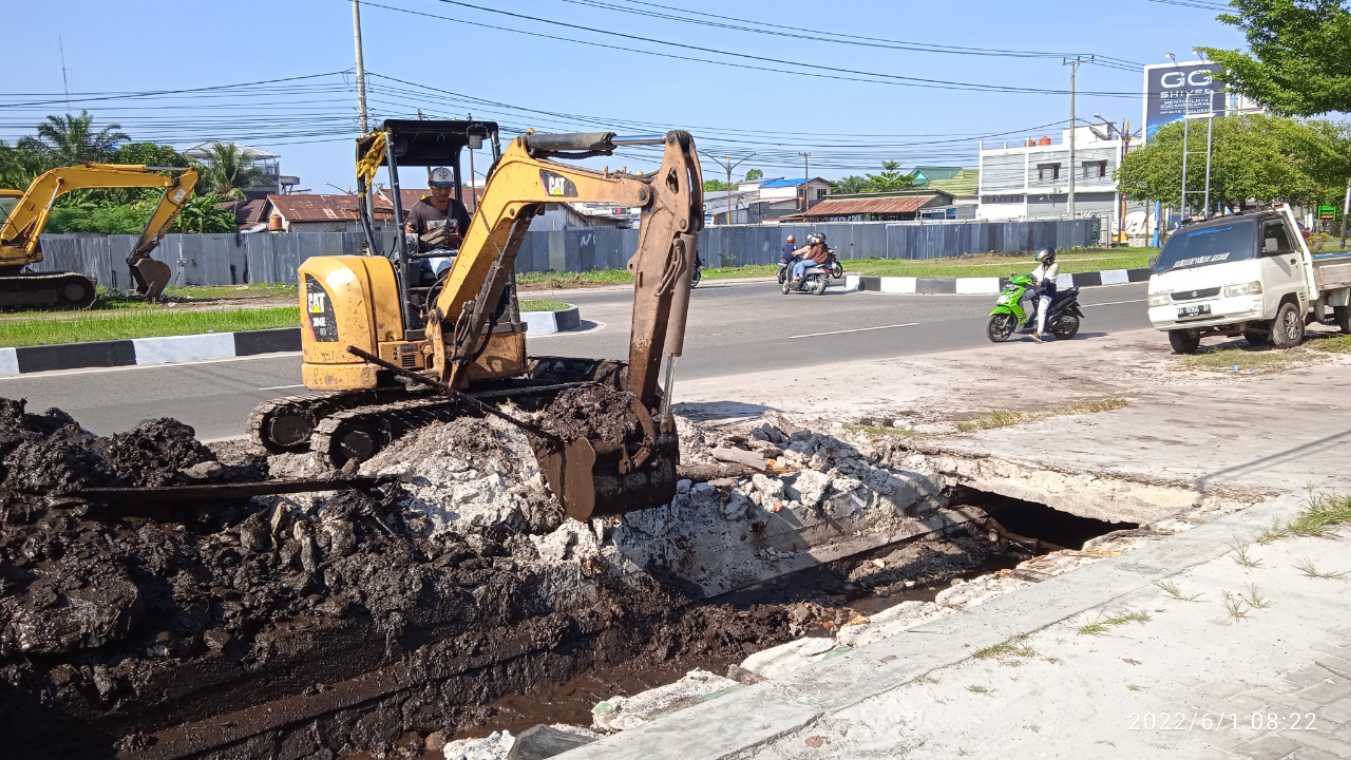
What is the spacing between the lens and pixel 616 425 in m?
5.50

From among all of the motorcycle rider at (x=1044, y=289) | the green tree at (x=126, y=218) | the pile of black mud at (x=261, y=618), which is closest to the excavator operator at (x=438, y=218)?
the pile of black mud at (x=261, y=618)

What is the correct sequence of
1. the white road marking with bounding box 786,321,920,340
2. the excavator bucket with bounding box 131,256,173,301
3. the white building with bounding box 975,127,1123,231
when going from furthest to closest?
the white building with bounding box 975,127,1123,231 → the excavator bucket with bounding box 131,256,173,301 → the white road marking with bounding box 786,321,920,340

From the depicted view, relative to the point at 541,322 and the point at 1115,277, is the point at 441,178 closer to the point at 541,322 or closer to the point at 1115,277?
the point at 541,322

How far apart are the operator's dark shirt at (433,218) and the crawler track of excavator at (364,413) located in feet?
3.68

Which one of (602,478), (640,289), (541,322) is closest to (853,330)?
(541,322)

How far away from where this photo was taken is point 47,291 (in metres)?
21.0

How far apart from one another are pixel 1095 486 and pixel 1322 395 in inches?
173

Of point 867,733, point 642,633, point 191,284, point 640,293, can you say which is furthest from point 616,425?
point 191,284

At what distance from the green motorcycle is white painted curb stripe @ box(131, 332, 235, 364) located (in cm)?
1044

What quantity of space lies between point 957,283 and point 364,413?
2018cm

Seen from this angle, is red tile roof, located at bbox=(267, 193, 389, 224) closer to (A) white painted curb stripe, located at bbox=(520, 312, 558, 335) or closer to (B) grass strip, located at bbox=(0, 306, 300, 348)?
(B) grass strip, located at bbox=(0, 306, 300, 348)

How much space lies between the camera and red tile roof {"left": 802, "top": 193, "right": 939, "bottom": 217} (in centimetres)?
6097

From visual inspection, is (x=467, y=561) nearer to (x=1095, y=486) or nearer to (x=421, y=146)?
(x=421, y=146)

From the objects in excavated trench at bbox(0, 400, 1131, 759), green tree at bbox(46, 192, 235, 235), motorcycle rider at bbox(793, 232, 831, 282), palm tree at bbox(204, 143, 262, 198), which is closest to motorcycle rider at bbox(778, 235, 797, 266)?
motorcycle rider at bbox(793, 232, 831, 282)
